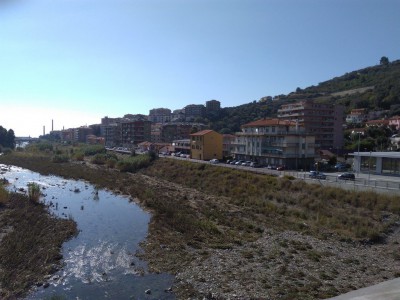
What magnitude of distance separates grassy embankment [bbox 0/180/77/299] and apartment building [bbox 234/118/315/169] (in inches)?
1129

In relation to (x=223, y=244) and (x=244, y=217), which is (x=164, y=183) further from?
(x=223, y=244)

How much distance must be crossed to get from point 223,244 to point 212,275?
14.0ft

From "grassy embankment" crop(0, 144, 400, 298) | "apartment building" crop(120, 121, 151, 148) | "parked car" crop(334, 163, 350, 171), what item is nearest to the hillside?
"apartment building" crop(120, 121, 151, 148)

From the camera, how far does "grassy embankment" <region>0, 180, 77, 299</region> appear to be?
1314cm

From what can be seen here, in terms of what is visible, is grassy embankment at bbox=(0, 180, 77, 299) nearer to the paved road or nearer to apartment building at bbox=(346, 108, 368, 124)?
the paved road

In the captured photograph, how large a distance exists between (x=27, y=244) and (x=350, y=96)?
368ft

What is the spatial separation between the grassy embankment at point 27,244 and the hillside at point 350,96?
7478 centimetres

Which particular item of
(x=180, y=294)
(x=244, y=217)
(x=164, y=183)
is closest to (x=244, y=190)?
(x=244, y=217)

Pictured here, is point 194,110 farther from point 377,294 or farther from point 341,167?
point 377,294

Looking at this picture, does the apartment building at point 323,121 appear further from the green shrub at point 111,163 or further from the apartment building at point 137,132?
the apartment building at point 137,132

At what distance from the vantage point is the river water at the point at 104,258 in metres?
12.9

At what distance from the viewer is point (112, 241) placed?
19.4 m

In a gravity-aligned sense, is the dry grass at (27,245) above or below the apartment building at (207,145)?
below

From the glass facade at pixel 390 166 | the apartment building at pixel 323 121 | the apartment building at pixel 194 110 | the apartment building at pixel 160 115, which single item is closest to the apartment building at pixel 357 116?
the apartment building at pixel 323 121
